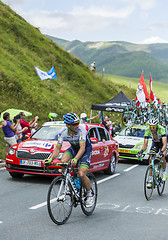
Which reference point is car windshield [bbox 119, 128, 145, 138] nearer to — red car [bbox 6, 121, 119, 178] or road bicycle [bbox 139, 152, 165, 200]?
red car [bbox 6, 121, 119, 178]

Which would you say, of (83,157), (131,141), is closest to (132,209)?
(83,157)

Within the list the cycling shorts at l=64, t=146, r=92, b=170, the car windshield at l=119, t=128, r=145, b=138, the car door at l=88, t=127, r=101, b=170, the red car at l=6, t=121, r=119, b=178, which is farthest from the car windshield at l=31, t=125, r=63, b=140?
the car windshield at l=119, t=128, r=145, b=138

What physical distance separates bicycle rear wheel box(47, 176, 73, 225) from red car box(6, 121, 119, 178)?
7.62 feet

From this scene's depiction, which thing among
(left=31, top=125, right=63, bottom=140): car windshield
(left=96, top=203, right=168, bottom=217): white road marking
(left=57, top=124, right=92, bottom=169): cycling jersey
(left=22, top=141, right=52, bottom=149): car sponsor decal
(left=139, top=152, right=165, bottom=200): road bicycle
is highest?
(left=57, top=124, right=92, bottom=169): cycling jersey

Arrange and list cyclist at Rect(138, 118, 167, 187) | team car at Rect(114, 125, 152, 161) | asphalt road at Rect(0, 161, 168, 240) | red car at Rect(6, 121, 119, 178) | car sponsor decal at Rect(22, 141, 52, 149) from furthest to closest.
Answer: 1. team car at Rect(114, 125, 152, 161)
2. car sponsor decal at Rect(22, 141, 52, 149)
3. red car at Rect(6, 121, 119, 178)
4. cyclist at Rect(138, 118, 167, 187)
5. asphalt road at Rect(0, 161, 168, 240)

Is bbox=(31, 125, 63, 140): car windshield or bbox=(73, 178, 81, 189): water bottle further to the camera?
bbox=(31, 125, 63, 140): car windshield

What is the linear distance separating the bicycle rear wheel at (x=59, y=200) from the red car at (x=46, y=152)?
7.62ft

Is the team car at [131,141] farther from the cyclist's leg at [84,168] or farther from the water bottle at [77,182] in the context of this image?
the water bottle at [77,182]

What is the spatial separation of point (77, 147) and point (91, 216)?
1.25m

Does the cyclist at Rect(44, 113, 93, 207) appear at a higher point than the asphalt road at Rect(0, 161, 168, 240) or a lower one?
higher

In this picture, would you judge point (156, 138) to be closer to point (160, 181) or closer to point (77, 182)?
point (160, 181)

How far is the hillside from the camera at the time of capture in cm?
2670

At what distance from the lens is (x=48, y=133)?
11914mm

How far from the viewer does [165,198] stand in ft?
30.1
